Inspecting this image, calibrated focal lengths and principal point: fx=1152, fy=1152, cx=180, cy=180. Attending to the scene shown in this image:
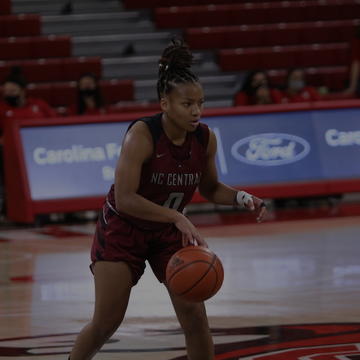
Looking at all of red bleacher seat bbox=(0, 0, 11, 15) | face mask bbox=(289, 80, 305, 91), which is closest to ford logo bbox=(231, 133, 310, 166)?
face mask bbox=(289, 80, 305, 91)

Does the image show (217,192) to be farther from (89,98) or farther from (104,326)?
(89,98)

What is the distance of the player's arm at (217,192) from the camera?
16.8 feet

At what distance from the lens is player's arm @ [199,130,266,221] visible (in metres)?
5.11

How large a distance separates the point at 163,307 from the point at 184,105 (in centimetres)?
297

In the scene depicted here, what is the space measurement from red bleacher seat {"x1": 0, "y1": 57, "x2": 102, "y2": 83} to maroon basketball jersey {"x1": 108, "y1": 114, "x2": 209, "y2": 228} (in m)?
12.4

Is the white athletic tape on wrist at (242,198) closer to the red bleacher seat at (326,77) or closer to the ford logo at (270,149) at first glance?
the ford logo at (270,149)

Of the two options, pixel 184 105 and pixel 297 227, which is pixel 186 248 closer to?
pixel 184 105

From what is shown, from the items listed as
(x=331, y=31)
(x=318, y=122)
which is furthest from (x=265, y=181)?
(x=331, y=31)

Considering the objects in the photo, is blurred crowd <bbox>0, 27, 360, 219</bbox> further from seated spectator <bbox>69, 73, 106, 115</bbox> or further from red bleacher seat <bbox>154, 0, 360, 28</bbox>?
red bleacher seat <bbox>154, 0, 360, 28</bbox>


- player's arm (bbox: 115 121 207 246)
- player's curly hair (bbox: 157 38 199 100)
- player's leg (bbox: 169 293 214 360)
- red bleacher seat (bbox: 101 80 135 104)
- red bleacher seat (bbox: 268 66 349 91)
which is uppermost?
player's curly hair (bbox: 157 38 199 100)

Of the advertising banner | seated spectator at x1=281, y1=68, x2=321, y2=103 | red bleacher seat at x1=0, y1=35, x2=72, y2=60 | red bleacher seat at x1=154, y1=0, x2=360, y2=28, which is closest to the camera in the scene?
the advertising banner

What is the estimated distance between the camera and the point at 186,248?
4867 mm

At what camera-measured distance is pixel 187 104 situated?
4.90m

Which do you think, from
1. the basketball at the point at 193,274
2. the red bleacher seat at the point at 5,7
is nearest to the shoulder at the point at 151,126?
the basketball at the point at 193,274
